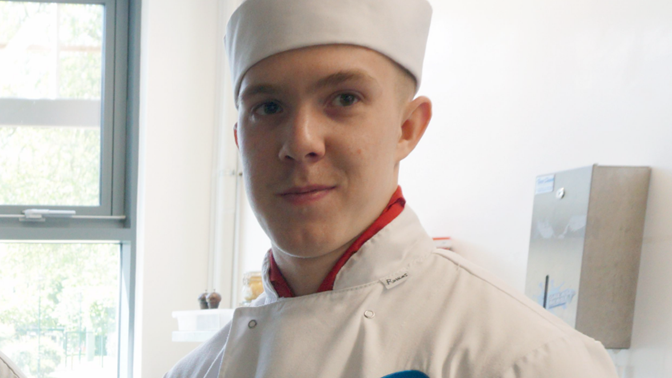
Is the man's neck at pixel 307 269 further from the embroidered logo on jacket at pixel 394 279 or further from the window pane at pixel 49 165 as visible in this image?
the window pane at pixel 49 165

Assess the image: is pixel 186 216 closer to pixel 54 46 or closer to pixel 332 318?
pixel 54 46

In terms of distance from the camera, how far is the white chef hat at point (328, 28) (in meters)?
0.78

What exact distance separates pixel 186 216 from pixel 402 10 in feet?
9.17

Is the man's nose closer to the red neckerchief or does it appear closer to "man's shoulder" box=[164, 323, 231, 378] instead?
the red neckerchief

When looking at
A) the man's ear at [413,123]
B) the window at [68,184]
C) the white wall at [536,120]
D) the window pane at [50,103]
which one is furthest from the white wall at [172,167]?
the man's ear at [413,123]

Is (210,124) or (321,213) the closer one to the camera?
(321,213)

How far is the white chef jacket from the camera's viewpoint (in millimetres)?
643

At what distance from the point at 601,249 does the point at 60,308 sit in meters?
3.17

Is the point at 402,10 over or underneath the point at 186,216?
over

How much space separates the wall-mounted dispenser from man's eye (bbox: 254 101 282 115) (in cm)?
63

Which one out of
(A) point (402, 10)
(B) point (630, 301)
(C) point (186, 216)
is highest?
(A) point (402, 10)

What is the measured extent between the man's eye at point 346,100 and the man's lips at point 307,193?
0.36 ft

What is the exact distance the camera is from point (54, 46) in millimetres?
3471

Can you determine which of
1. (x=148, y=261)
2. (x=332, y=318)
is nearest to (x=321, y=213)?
(x=332, y=318)
